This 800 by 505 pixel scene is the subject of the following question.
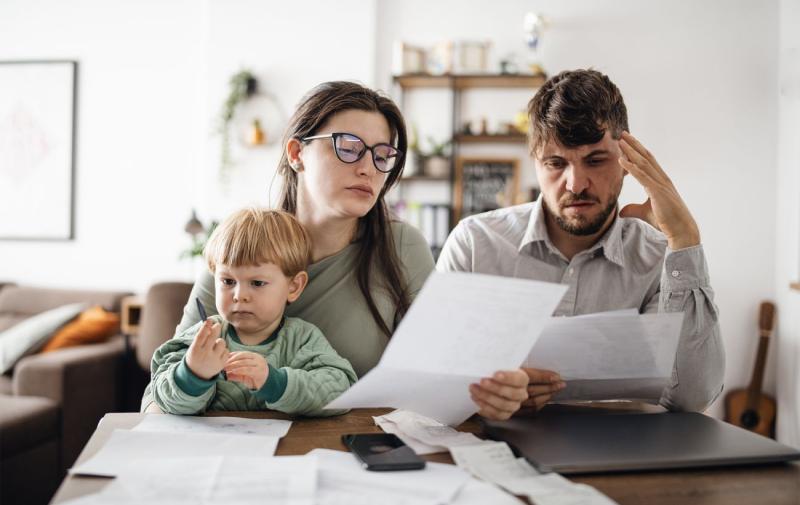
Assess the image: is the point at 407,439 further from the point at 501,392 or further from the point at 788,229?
the point at 788,229

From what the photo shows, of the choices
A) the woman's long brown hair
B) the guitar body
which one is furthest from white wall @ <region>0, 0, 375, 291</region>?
the guitar body

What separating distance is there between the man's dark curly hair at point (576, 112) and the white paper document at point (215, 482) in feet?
2.99

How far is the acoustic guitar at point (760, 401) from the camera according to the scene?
330 centimetres

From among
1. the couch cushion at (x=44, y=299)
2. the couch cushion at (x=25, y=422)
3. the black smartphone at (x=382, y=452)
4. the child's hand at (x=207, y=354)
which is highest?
the child's hand at (x=207, y=354)

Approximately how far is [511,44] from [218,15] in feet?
5.82

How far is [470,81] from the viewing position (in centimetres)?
355

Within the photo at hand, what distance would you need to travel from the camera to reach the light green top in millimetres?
1307

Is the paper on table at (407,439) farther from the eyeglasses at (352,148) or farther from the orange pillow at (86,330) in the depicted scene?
the orange pillow at (86,330)

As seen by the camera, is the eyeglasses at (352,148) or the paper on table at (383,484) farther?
the eyeglasses at (352,148)

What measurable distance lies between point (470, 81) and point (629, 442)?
117 inches

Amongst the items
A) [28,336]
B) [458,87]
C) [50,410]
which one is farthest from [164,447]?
[458,87]

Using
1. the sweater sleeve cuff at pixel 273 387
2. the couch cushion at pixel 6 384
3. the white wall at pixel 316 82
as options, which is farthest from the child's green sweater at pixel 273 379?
the white wall at pixel 316 82

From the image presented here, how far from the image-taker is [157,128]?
13.3 feet

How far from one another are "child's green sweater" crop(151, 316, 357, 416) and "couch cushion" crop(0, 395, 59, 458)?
151 centimetres
